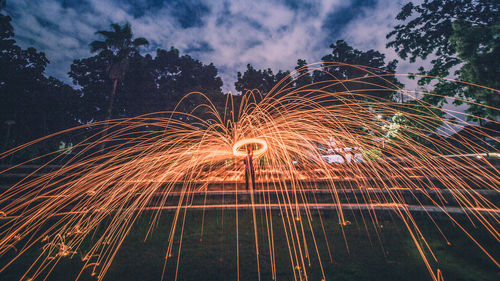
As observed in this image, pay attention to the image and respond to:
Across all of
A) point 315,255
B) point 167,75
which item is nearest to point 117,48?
point 167,75

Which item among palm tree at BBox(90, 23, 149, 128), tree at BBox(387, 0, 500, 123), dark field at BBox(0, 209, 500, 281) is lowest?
dark field at BBox(0, 209, 500, 281)

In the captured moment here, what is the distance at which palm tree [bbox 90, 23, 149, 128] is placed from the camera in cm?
2172

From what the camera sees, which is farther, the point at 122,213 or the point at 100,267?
the point at 122,213

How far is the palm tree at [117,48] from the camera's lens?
2172 centimetres

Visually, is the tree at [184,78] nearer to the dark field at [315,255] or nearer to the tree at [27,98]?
the tree at [27,98]

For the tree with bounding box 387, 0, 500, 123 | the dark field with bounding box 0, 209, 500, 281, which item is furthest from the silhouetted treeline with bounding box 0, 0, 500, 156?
the dark field with bounding box 0, 209, 500, 281

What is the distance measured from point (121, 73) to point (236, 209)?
2349 cm

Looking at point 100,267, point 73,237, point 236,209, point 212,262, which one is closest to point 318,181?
point 236,209

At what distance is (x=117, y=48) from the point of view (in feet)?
73.9

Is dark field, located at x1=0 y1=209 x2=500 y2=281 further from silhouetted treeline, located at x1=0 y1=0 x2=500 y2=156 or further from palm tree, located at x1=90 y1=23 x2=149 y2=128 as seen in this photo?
palm tree, located at x1=90 y1=23 x2=149 y2=128

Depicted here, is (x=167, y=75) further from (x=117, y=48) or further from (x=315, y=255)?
(x=315, y=255)

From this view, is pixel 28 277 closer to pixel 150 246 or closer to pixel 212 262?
pixel 150 246

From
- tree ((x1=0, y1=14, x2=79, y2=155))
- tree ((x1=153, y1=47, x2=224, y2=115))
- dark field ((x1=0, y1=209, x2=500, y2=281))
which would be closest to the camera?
dark field ((x1=0, y1=209, x2=500, y2=281))

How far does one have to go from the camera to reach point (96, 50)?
860 inches
